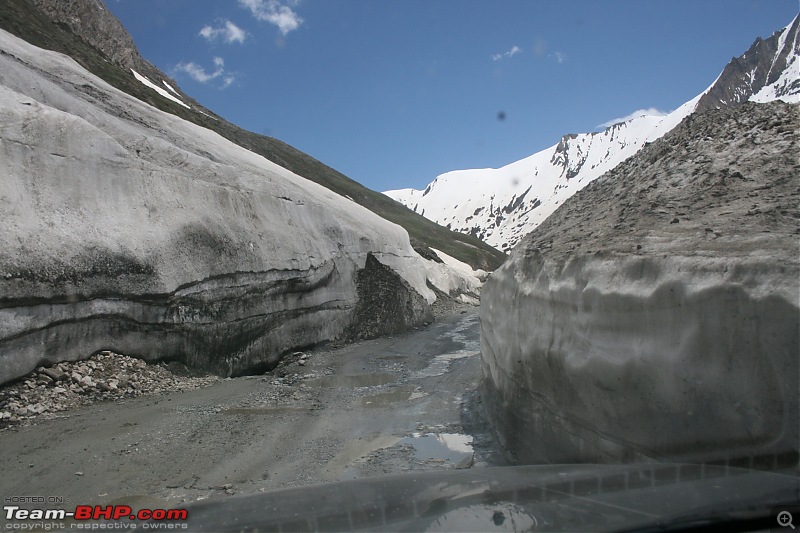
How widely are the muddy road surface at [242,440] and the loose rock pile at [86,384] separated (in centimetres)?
30

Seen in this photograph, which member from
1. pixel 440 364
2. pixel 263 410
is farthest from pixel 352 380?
pixel 263 410

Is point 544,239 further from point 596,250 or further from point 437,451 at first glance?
point 437,451

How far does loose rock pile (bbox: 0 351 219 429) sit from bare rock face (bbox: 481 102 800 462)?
22.9 ft

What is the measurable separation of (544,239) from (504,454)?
2942mm

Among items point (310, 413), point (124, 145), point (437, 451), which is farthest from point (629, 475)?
point (124, 145)

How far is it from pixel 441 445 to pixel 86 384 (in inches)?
248

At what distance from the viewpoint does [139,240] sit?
11758 millimetres

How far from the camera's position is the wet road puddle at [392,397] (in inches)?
444

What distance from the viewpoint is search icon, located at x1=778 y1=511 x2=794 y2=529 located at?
2.36m

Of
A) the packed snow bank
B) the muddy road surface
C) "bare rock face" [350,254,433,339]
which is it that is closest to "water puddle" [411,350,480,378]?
the muddy road surface

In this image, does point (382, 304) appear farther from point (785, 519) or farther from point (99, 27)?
point (99, 27)

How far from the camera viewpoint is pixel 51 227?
403 inches

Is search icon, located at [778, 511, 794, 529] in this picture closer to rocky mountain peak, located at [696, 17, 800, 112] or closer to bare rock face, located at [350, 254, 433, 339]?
bare rock face, located at [350, 254, 433, 339]

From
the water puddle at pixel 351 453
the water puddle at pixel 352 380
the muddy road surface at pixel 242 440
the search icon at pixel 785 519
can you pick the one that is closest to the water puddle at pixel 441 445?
the muddy road surface at pixel 242 440
